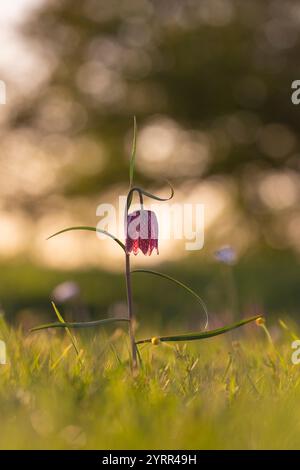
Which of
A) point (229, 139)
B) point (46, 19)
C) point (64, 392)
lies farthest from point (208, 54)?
point (64, 392)

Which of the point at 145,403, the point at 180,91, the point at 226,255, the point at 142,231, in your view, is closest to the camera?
the point at 145,403

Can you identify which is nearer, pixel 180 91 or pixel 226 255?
pixel 226 255

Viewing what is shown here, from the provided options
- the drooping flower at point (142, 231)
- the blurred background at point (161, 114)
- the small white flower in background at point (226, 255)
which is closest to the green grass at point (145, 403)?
the drooping flower at point (142, 231)

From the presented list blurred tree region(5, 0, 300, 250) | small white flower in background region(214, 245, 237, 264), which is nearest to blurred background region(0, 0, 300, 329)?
blurred tree region(5, 0, 300, 250)

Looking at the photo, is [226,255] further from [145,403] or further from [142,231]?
[145,403]

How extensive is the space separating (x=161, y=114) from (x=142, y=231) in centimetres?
955

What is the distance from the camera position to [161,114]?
1153 cm

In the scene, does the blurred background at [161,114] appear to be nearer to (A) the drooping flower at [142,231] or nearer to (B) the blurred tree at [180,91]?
(B) the blurred tree at [180,91]

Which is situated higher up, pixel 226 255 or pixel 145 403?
pixel 226 255

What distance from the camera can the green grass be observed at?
1761 millimetres

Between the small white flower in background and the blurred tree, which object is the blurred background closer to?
the blurred tree

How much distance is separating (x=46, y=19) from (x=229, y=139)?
328 centimetres

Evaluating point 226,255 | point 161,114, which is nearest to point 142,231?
point 226,255
